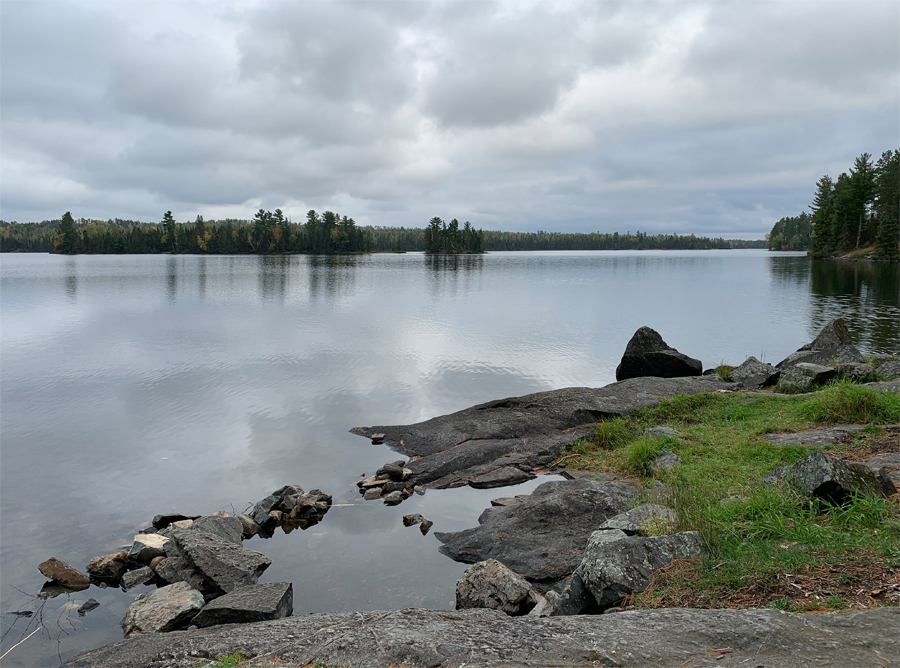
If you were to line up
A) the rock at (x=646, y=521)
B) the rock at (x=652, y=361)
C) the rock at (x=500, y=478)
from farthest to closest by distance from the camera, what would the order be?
the rock at (x=652, y=361) < the rock at (x=500, y=478) < the rock at (x=646, y=521)

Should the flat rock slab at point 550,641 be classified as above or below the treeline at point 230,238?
below

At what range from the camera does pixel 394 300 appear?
51531 mm

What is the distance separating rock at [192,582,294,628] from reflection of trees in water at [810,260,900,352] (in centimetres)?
2805

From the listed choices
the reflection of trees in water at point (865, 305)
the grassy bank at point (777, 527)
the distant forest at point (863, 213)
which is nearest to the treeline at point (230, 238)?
the distant forest at point (863, 213)

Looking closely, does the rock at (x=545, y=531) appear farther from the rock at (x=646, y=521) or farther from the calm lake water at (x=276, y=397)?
the rock at (x=646, y=521)

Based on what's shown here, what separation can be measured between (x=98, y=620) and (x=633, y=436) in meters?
10.4

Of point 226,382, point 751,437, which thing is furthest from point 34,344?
point 751,437

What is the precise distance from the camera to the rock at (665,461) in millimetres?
9673

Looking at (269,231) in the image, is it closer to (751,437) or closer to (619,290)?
(619,290)

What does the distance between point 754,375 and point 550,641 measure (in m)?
14.7

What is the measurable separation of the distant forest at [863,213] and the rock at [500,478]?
8840cm

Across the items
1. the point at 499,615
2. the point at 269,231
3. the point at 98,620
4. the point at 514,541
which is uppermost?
the point at 269,231

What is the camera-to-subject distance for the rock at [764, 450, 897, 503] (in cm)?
609

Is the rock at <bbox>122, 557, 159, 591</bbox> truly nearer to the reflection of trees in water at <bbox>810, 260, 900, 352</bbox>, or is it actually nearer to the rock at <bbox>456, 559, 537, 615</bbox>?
the rock at <bbox>456, 559, 537, 615</bbox>
